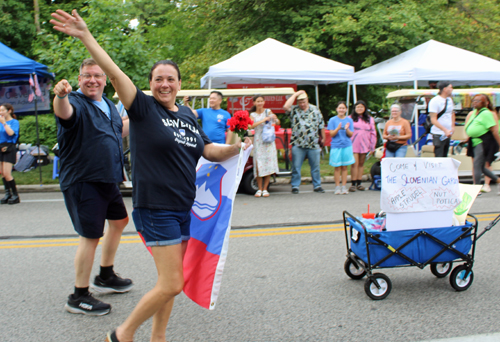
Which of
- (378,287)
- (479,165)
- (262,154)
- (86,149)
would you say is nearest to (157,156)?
(86,149)

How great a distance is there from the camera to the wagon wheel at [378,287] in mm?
3998

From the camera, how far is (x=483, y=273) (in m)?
4.64

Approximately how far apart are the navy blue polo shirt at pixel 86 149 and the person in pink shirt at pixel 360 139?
23.6 feet

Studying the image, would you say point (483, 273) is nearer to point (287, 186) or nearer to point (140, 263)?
point (140, 263)

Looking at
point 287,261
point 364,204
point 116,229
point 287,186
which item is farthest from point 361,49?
point 116,229

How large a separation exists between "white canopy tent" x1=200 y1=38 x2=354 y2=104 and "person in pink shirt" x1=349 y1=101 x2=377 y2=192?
3116 mm

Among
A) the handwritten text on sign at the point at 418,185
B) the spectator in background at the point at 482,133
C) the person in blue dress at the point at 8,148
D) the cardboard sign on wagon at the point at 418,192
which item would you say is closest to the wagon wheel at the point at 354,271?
the cardboard sign on wagon at the point at 418,192

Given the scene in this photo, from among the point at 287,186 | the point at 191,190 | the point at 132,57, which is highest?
the point at 132,57

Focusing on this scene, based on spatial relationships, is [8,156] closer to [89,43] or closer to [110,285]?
[110,285]

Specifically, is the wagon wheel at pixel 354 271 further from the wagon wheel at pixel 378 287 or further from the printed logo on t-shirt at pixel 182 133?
the printed logo on t-shirt at pixel 182 133

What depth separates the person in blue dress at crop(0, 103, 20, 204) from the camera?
29.2ft

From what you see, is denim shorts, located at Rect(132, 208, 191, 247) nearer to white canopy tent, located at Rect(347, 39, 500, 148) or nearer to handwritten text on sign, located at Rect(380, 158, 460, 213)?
handwritten text on sign, located at Rect(380, 158, 460, 213)

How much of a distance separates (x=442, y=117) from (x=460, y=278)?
20.2 feet

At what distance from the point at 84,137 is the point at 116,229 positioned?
0.89 metres
